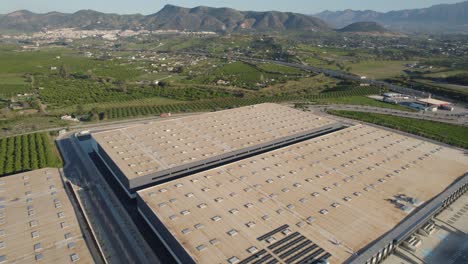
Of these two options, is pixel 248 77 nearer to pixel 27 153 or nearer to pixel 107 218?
pixel 27 153

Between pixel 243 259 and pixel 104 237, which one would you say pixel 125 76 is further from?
pixel 243 259

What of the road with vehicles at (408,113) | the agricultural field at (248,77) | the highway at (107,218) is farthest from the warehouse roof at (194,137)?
the agricultural field at (248,77)

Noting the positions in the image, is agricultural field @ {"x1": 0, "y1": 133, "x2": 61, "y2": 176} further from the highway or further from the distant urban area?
the highway

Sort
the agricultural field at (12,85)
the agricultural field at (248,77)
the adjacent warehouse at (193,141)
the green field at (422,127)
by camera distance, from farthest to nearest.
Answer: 1. the agricultural field at (248,77)
2. the agricultural field at (12,85)
3. the green field at (422,127)
4. the adjacent warehouse at (193,141)

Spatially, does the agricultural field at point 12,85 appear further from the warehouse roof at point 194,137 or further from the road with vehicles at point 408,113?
the road with vehicles at point 408,113

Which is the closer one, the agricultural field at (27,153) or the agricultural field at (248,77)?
the agricultural field at (27,153)

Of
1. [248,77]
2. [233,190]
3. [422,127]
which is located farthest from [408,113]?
[233,190]
